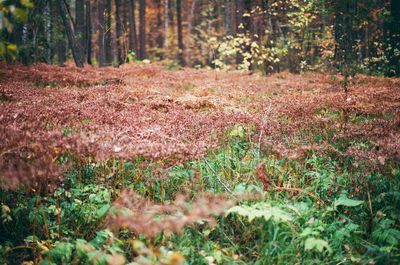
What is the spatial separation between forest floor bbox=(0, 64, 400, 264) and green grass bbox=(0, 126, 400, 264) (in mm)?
15

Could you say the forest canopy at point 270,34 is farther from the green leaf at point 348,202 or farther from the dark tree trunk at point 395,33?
the green leaf at point 348,202

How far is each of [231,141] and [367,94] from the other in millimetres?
4361

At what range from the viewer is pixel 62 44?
30.0 metres

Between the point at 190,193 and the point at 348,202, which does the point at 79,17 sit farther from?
the point at 348,202

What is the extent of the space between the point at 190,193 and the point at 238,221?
72 centimetres

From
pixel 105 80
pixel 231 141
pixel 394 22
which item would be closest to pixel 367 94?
pixel 231 141

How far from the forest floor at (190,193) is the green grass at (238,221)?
0.01m

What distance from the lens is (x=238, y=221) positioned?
10.7 feet

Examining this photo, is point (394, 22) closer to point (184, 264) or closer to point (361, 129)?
point (361, 129)

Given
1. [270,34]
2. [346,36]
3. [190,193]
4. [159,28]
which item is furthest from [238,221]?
[159,28]

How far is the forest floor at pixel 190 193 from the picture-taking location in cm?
277

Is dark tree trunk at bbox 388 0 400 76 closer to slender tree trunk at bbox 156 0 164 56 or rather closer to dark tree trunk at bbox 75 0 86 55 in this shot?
dark tree trunk at bbox 75 0 86 55

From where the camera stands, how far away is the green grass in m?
2.78

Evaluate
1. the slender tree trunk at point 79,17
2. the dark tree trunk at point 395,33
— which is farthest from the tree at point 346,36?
the slender tree trunk at point 79,17
